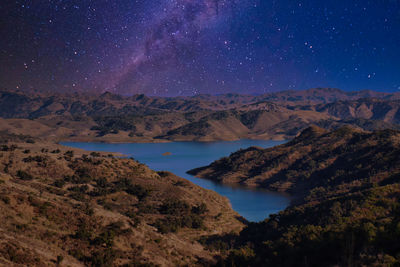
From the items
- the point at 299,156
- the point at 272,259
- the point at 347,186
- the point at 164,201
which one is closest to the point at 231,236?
the point at 164,201

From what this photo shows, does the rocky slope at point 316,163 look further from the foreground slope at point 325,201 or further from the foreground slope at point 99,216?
the foreground slope at point 99,216

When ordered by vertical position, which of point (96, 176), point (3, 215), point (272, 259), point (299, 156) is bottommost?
point (272, 259)

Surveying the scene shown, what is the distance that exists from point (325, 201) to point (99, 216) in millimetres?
51208

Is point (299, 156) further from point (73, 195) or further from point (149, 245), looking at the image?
point (149, 245)

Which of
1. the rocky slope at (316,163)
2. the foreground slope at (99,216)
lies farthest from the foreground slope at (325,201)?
the foreground slope at (99,216)

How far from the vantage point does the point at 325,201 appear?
7369 cm

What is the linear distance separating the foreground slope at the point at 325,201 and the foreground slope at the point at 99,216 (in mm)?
8107

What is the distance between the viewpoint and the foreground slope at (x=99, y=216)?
3102 centimetres

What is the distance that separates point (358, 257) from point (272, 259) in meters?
13.6

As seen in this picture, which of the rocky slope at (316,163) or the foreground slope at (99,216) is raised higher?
the rocky slope at (316,163)

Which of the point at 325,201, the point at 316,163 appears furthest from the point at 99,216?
the point at 316,163

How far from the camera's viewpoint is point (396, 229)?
34.4 m

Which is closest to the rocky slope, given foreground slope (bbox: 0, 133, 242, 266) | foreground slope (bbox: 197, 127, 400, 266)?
foreground slope (bbox: 197, 127, 400, 266)

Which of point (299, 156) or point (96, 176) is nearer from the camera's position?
point (96, 176)
